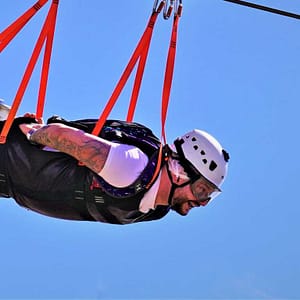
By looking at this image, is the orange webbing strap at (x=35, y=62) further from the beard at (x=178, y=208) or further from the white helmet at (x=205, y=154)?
the beard at (x=178, y=208)

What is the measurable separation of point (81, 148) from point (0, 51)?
101 centimetres

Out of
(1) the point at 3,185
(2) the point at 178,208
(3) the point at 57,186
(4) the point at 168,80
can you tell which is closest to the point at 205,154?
(2) the point at 178,208

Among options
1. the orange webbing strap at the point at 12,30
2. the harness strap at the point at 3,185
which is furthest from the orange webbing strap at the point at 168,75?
the harness strap at the point at 3,185

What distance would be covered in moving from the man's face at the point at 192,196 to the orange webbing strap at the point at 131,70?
833 mm

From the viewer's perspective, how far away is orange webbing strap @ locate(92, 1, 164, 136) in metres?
4.65

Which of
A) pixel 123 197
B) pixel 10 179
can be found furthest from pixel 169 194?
pixel 10 179

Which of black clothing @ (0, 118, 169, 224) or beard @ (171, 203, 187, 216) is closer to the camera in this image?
black clothing @ (0, 118, 169, 224)

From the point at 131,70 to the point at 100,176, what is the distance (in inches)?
36.9

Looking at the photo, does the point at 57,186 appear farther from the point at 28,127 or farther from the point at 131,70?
the point at 131,70

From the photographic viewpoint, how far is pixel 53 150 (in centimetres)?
495

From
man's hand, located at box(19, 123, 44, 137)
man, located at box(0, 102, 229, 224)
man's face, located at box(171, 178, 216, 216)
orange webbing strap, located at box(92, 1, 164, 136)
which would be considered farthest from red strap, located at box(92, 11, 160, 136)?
man's face, located at box(171, 178, 216, 216)

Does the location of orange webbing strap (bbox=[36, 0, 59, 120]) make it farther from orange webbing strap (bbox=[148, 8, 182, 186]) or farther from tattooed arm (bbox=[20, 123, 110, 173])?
orange webbing strap (bbox=[148, 8, 182, 186])

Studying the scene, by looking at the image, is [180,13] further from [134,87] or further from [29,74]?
Answer: [29,74]

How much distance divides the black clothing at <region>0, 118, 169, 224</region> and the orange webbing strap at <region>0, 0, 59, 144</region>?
0.64 ft
